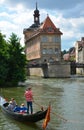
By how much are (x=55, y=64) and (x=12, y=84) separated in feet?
134

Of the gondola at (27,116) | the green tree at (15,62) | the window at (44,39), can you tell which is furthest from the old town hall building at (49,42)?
the gondola at (27,116)

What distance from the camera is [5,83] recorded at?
57000mm

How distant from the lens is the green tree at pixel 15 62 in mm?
56625

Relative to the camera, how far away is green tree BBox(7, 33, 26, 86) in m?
56.6

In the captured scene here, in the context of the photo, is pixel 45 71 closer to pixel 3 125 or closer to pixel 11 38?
pixel 11 38

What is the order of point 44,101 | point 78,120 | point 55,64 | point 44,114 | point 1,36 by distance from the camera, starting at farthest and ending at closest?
point 55,64 → point 1,36 → point 44,101 → point 78,120 → point 44,114

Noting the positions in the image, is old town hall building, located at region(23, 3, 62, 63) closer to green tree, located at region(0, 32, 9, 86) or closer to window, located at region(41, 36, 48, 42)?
window, located at region(41, 36, 48, 42)

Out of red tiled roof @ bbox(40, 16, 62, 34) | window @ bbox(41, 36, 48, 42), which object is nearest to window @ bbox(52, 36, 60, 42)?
red tiled roof @ bbox(40, 16, 62, 34)

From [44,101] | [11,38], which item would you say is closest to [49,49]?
[11,38]

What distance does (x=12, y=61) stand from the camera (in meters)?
56.8

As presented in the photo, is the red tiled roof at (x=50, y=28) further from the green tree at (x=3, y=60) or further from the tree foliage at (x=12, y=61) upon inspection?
the green tree at (x=3, y=60)

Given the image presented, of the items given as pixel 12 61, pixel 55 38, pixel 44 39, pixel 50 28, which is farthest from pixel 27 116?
pixel 44 39

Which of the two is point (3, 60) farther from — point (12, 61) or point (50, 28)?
point (50, 28)

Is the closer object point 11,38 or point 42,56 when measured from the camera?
point 11,38
